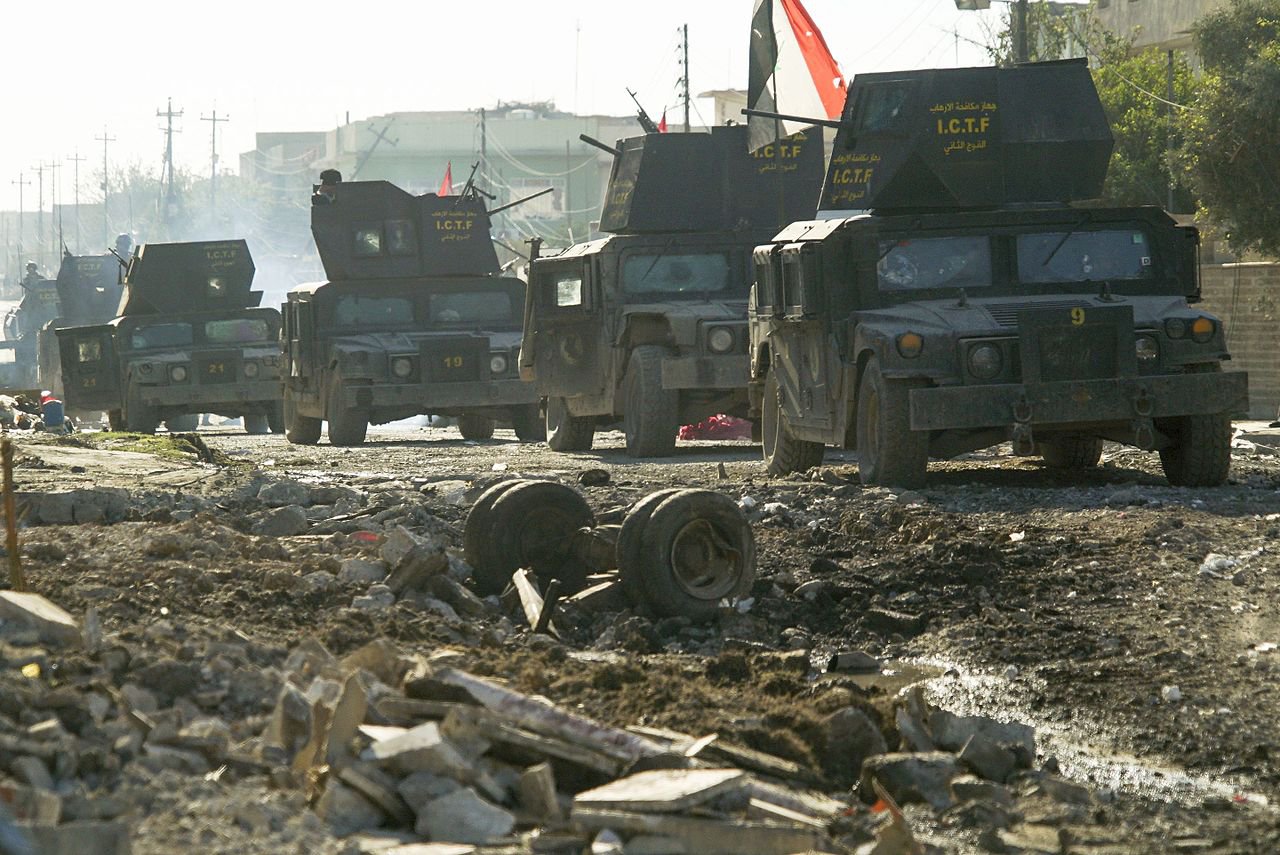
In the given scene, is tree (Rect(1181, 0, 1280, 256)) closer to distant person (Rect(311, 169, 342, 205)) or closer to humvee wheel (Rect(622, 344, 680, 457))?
distant person (Rect(311, 169, 342, 205))

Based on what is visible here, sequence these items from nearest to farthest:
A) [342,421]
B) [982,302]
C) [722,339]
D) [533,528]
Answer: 1. [533,528]
2. [982,302]
3. [722,339]
4. [342,421]

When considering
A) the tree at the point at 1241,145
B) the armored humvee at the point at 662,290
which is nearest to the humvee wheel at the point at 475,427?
the armored humvee at the point at 662,290

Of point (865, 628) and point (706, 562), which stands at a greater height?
point (706, 562)

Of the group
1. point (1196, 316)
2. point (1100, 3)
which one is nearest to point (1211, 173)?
point (1196, 316)

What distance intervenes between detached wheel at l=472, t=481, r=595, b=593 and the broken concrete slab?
2577 mm

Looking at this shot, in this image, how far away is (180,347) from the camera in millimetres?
24141

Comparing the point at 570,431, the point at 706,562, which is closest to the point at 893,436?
the point at 706,562

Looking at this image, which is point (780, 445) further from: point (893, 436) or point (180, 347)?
point (180, 347)

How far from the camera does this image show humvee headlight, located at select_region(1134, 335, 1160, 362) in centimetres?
1037

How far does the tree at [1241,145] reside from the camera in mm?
22984

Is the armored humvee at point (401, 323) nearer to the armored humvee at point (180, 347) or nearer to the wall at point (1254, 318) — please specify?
the armored humvee at point (180, 347)

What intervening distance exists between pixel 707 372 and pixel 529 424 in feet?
18.4

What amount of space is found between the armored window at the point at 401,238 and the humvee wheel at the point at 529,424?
6.86 feet

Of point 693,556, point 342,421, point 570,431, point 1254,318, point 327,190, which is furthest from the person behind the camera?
point 1254,318
